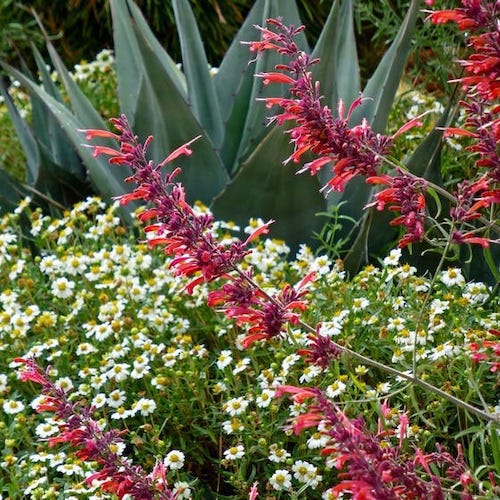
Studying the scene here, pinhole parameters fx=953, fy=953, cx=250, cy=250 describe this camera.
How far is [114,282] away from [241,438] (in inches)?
28.6

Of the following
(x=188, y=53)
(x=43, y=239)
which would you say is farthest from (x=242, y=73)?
(x=43, y=239)

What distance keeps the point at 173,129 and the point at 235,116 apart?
0.32 meters

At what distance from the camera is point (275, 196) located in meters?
3.00

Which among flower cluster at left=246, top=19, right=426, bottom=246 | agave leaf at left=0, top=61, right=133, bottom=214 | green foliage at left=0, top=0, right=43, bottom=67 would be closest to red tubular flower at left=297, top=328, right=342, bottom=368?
flower cluster at left=246, top=19, right=426, bottom=246

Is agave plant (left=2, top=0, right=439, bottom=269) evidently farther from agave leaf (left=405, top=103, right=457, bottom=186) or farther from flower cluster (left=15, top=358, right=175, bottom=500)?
flower cluster (left=15, top=358, right=175, bottom=500)

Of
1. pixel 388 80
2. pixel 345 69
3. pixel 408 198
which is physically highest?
pixel 408 198

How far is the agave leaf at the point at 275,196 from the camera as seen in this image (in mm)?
2934

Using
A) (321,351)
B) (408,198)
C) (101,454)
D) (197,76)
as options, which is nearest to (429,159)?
(197,76)

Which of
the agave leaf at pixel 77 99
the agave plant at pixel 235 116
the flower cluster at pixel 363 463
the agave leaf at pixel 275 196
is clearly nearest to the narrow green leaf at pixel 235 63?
the agave plant at pixel 235 116

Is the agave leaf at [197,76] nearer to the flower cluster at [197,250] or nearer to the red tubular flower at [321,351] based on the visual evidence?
the flower cluster at [197,250]

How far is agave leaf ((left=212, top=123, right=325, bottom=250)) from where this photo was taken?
115 inches

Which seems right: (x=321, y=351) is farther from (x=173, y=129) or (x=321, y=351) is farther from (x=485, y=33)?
(x=173, y=129)

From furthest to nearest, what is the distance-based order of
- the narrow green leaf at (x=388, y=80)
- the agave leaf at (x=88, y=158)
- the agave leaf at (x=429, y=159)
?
the agave leaf at (x=88, y=158) → the narrow green leaf at (x=388, y=80) → the agave leaf at (x=429, y=159)

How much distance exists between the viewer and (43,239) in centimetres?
301
